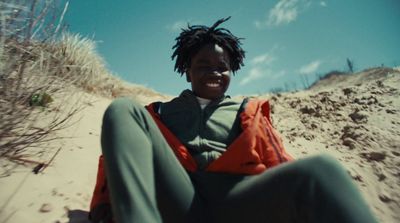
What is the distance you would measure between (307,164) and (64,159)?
2.20m

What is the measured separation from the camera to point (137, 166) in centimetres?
126

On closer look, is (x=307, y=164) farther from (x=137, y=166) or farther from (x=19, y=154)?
(x=19, y=154)

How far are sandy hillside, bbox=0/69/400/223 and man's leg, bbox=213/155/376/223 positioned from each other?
3.70 ft

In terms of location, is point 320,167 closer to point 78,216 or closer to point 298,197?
point 298,197

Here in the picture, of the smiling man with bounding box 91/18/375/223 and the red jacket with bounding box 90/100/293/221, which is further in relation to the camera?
the red jacket with bounding box 90/100/293/221

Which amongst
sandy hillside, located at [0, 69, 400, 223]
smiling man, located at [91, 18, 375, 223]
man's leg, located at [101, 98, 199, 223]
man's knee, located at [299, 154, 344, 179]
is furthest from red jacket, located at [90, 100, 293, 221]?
sandy hillside, located at [0, 69, 400, 223]

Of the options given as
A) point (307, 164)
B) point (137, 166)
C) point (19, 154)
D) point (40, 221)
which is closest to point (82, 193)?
point (40, 221)

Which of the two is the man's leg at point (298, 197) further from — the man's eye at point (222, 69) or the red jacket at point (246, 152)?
the man's eye at point (222, 69)

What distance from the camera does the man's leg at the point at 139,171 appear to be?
119 cm

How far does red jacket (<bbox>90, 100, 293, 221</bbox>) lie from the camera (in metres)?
1.62

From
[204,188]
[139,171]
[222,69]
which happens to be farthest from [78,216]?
[222,69]

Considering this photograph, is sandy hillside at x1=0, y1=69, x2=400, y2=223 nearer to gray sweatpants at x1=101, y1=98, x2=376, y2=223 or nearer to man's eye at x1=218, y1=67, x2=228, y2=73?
gray sweatpants at x1=101, y1=98, x2=376, y2=223

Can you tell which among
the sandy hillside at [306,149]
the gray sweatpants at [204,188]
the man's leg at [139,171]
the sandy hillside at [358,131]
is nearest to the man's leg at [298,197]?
the gray sweatpants at [204,188]

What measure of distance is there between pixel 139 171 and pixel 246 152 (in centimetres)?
58
